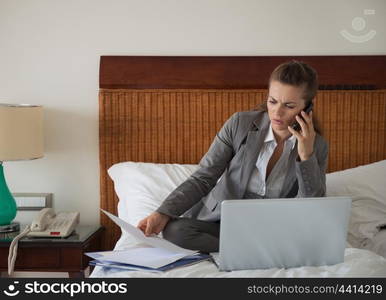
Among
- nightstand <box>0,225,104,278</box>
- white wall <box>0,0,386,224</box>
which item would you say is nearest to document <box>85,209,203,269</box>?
nightstand <box>0,225,104,278</box>

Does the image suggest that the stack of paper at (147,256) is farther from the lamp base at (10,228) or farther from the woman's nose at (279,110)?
the lamp base at (10,228)

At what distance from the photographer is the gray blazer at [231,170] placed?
1.95 meters

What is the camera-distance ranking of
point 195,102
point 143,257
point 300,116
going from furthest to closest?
point 195,102 → point 300,116 → point 143,257

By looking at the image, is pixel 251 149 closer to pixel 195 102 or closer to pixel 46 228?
pixel 195 102

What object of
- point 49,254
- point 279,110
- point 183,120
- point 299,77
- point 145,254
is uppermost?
point 299,77

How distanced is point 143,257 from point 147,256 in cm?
1

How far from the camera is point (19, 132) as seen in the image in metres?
2.47

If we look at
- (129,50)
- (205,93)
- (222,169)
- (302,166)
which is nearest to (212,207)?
(222,169)

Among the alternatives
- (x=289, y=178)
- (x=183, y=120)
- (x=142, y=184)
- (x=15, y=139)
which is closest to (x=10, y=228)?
(x=15, y=139)

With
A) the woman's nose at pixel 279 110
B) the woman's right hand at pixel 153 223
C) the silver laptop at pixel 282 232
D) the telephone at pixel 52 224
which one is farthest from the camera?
the telephone at pixel 52 224

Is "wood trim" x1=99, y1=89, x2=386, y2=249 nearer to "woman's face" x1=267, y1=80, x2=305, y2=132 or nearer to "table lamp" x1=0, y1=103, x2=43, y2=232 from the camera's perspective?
"table lamp" x1=0, y1=103, x2=43, y2=232

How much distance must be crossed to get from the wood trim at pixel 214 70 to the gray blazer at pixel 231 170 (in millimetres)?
730

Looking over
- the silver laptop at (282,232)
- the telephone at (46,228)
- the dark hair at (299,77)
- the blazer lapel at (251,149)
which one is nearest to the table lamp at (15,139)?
the telephone at (46,228)

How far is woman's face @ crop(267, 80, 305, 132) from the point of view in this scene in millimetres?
1903
